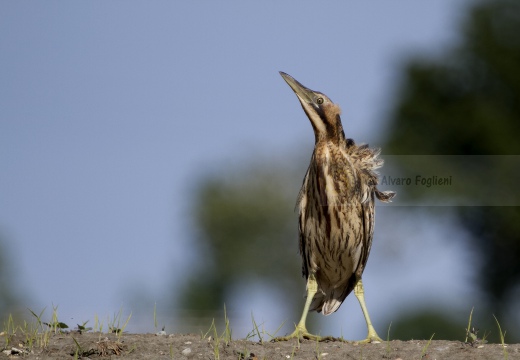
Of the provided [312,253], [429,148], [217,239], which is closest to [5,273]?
[217,239]

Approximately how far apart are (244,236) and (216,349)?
45.0 metres

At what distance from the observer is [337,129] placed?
428 inches

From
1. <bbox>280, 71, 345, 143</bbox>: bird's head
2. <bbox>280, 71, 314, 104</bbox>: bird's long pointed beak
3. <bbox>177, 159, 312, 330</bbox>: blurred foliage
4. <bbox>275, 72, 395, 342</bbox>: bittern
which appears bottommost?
<bbox>177, 159, 312, 330</bbox>: blurred foliage

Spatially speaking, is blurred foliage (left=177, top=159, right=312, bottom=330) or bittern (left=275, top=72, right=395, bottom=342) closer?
bittern (left=275, top=72, right=395, bottom=342)

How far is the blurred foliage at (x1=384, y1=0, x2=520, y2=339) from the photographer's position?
39.2 meters

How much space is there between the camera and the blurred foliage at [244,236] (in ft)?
162

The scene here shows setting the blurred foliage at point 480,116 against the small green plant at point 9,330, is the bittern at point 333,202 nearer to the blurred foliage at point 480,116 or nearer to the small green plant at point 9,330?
the small green plant at point 9,330

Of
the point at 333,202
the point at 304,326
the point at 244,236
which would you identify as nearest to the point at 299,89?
the point at 333,202

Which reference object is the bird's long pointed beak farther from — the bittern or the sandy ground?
the sandy ground

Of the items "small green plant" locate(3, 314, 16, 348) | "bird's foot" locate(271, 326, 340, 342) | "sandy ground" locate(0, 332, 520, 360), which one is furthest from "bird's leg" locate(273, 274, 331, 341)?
"small green plant" locate(3, 314, 16, 348)

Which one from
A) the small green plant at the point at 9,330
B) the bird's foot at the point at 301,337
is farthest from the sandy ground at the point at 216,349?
the bird's foot at the point at 301,337

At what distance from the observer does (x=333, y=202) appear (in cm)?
1056

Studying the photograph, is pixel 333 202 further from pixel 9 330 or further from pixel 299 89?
pixel 9 330

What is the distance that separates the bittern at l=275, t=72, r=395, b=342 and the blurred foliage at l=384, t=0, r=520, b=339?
27948 mm
